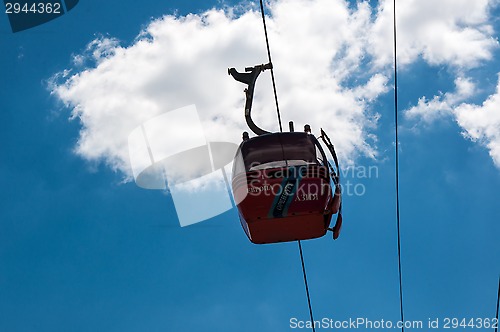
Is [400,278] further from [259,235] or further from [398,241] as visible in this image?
[259,235]

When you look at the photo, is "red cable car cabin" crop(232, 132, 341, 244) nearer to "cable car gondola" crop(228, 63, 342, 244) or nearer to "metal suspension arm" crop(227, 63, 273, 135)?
"cable car gondola" crop(228, 63, 342, 244)

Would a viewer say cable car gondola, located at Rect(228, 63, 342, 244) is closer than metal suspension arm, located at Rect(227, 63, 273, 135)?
Yes

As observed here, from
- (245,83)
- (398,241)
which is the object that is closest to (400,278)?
(398,241)

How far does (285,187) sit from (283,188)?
39mm

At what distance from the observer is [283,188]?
36.8 feet

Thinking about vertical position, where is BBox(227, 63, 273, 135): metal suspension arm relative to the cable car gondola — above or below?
above

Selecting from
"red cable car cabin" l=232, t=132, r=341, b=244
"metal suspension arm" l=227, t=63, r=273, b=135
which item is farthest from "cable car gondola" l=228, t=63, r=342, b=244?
"metal suspension arm" l=227, t=63, r=273, b=135

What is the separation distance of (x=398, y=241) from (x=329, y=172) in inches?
96.8

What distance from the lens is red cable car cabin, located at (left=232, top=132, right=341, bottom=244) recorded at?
11.3 metres

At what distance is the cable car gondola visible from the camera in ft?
37.0

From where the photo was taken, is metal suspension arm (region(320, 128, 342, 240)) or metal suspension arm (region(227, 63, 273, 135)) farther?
metal suspension arm (region(227, 63, 273, 135))

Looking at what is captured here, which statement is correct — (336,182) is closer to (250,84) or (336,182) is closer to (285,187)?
(285,187)

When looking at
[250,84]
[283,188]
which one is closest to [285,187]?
[283,188]

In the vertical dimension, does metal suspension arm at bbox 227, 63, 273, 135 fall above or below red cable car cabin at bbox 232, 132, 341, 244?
above
